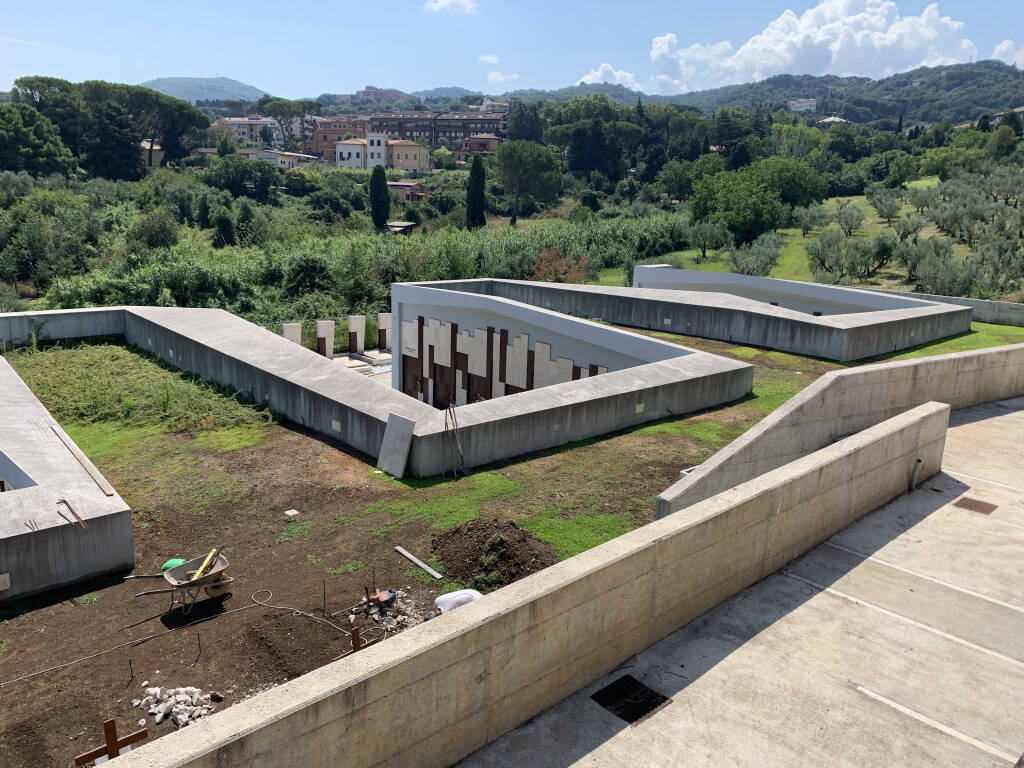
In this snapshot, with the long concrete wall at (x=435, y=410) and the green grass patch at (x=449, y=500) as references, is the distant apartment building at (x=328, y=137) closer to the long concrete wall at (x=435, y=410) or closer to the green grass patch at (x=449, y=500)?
the long concrete wall at (x=435, y=410)

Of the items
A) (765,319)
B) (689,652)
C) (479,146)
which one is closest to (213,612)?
(689,652)

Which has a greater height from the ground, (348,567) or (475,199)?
(475,199)

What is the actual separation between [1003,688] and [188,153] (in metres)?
146

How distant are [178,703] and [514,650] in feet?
11.0

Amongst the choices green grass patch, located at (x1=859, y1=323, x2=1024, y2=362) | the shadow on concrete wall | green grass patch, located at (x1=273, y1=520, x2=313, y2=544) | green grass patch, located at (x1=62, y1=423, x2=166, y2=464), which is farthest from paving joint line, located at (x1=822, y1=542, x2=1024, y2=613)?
green grass patch, located at (x1=62, y1=423, x2=166, y2=464)

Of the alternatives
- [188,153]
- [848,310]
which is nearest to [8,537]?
[848,310]

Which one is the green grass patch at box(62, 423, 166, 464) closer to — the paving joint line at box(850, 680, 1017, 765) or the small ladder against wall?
the small ladder against wall

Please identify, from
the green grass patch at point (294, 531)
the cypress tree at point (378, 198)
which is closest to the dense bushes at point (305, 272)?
the green grass patch at point (294, 531)

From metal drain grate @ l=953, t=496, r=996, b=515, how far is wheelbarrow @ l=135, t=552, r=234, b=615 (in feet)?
38.1

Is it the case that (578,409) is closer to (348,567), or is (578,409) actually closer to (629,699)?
(348,567)

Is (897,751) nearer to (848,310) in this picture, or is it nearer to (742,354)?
(742,354)

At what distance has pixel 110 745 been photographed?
624cm

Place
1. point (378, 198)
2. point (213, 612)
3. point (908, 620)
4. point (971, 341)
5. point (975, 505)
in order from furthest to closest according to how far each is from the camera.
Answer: point (378, 198) < point (971, 341) < point (975, 505) < point (908, 620) < point (213, 612)

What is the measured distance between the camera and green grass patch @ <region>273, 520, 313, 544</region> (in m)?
11.2
